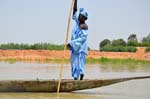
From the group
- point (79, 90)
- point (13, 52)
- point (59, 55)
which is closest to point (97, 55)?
point (59, 55)

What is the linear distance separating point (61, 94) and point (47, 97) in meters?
0.63

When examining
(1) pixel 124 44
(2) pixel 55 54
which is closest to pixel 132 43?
(1) pixel 124 44

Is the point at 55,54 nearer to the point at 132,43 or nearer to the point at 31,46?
the point at 31,46

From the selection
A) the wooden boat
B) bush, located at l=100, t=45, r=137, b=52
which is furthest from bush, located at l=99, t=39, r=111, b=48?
the wooden boat

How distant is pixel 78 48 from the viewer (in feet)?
36.8

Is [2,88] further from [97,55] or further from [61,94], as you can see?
[97,55]

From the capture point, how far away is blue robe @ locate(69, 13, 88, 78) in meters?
11.2

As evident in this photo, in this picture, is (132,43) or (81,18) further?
(132,43)

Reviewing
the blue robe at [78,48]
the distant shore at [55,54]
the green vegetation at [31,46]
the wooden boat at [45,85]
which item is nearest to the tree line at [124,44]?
the distant shore at [55,54]

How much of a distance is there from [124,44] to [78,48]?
38512mm

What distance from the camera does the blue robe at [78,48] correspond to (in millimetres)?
11195

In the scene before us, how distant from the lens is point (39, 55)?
140ft

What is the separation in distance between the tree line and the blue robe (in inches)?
1343

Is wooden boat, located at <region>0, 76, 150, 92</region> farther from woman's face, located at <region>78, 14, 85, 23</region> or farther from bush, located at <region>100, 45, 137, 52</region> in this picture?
bush, located at <region>100, 45, 137, 52</region>
